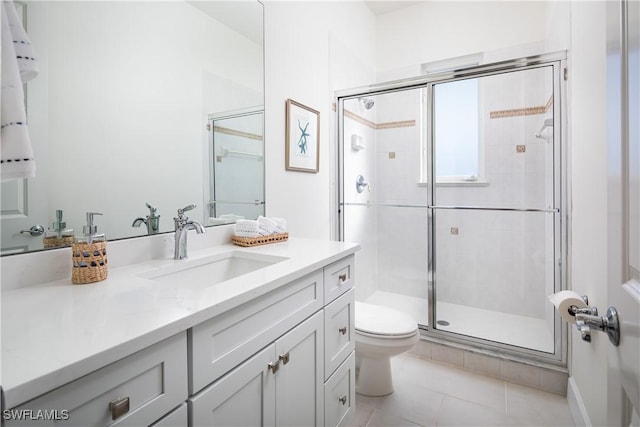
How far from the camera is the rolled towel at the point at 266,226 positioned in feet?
4.94

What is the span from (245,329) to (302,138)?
1.44 m

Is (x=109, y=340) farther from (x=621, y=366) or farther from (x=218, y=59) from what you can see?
(x=218, y=59)

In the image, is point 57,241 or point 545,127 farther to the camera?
point 545,127

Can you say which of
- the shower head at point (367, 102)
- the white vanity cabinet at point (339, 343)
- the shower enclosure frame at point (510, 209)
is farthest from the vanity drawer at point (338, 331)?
the shower head at point (367, 102)

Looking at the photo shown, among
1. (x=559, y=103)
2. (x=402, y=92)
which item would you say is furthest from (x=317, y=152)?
(x=559, y=103)

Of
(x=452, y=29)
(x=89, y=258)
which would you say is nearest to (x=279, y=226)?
(x=89, y=258)

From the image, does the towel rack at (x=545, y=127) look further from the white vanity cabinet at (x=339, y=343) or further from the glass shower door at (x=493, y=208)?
the white vanity cabinet at (x=339, y=343)

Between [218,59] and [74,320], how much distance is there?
4.10 feet

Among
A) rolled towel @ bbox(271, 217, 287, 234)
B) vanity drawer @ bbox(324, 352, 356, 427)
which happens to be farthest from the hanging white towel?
vanity drawer @ bbox(324, 352, 356, 427)

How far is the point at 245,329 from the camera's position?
0.83m

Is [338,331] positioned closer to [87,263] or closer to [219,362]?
[219,362]

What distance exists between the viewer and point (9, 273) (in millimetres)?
831

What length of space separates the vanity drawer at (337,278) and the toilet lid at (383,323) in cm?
42

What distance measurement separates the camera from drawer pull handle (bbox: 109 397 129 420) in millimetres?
550
